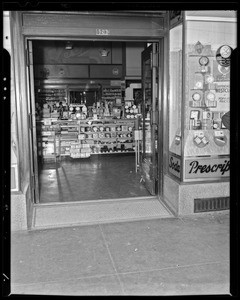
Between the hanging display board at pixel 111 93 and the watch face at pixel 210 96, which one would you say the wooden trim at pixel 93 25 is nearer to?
the watch face at pixel 210 96

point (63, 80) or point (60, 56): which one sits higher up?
point (60, 56)

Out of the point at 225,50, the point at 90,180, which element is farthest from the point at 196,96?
the point at 90,180

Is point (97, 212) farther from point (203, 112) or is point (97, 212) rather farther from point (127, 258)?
point (203, 112)

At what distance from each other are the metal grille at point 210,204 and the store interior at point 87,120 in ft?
4.18

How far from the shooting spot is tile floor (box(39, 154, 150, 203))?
6.19 metres

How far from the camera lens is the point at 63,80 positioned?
12.8 m

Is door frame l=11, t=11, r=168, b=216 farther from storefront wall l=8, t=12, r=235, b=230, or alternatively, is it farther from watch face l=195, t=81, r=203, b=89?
watch face l=195, t=81, r=203, b=89

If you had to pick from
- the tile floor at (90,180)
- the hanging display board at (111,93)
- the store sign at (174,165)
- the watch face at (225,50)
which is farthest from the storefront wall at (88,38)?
the hanging display board at (111,93)

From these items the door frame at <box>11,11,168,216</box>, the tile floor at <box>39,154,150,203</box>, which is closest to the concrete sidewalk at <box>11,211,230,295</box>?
the door frame at <box>11,11,168,216</box>

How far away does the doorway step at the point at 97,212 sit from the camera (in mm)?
4859
